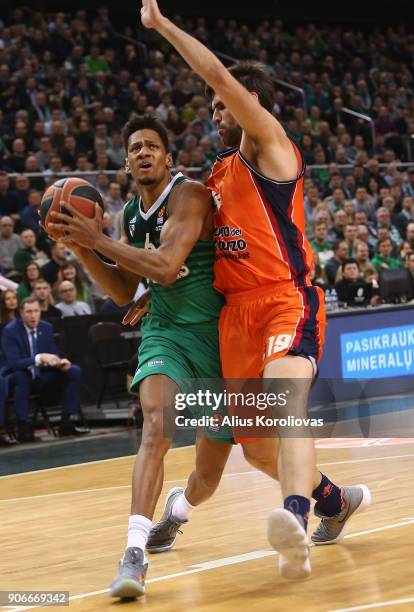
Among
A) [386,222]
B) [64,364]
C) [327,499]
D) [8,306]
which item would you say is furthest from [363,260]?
[327,499]

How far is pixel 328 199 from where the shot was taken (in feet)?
58.2

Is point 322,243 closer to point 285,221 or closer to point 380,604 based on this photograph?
point 285,221

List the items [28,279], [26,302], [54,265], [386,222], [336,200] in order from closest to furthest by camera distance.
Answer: [26,302] → [28,279] → [54,265] → [386,222] → [336,200]

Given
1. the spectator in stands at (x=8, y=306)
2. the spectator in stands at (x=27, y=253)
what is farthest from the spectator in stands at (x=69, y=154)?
the spectator in stands at (x=8, y=306)

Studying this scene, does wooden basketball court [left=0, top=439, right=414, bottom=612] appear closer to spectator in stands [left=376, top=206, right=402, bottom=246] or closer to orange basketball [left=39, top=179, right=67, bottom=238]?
orange basketball [left=39, top=179, right=67, bottom=238]

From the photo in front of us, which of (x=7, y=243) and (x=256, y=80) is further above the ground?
(x=7, y=243)

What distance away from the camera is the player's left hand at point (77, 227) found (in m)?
4.77

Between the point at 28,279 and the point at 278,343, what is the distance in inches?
315

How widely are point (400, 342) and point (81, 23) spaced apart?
9591mm

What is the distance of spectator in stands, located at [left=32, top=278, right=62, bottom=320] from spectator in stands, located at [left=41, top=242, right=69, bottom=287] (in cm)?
57

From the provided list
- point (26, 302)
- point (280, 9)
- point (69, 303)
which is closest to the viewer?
point (26, 302)

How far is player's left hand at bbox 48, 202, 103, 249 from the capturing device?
15.7ft

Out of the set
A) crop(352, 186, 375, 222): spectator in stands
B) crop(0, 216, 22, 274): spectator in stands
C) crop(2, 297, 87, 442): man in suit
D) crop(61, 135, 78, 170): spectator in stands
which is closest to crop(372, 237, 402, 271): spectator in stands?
crop(352, 186, 375, 222): spectator in stands

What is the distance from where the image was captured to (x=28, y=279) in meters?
12.5
